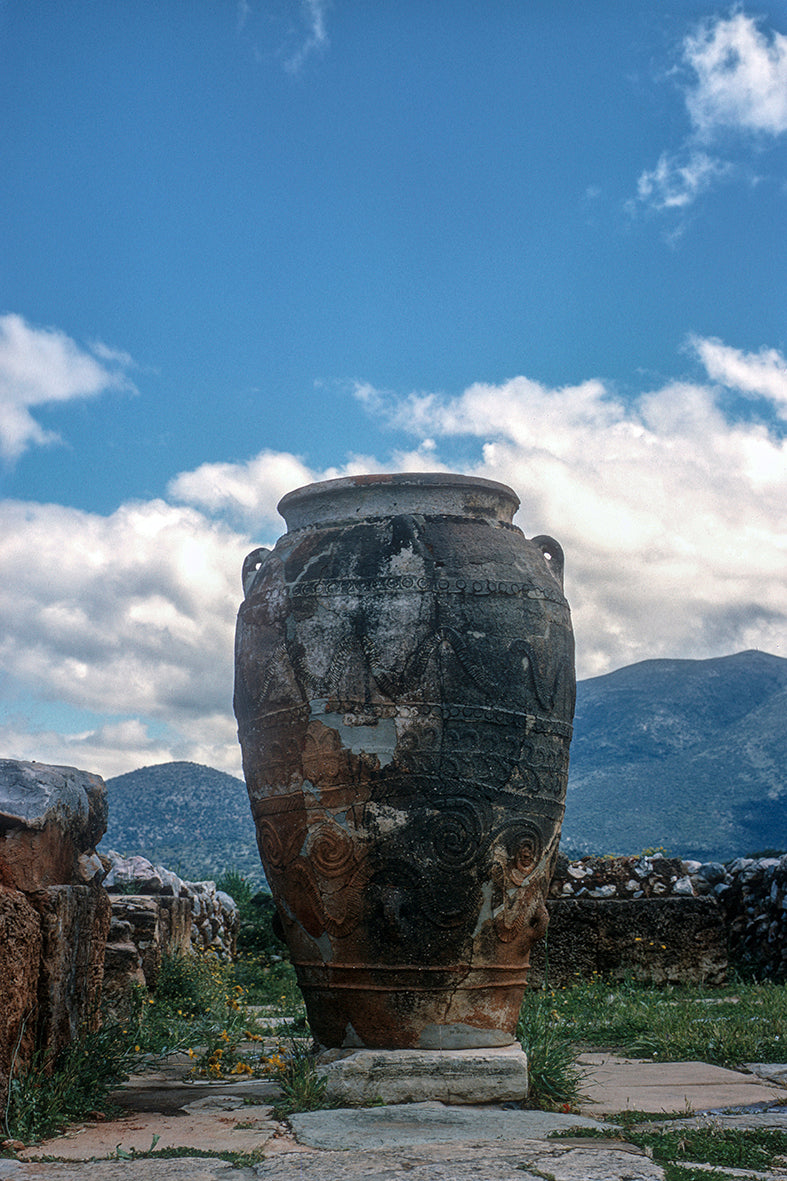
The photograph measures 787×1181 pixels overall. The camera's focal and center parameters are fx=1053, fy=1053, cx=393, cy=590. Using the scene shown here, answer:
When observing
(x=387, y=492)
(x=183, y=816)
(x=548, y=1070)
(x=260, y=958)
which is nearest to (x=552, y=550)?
(x=387, y=492)

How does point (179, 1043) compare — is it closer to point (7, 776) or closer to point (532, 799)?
point (7, 776)

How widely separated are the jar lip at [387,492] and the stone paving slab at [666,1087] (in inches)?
79.1

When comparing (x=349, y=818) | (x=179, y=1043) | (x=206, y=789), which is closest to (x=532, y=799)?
(x=349, y=818)

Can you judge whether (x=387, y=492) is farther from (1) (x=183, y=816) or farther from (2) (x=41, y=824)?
(1) (x=183, y=816)

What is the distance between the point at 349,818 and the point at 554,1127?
41.5 inches

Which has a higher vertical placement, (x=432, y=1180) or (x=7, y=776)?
(x=7, y=776)

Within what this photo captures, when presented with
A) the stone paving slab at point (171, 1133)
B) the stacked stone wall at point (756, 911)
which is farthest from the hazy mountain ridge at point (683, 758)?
the stone paving slab at point (171, 1133)

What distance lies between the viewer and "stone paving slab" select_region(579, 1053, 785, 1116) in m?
3.30

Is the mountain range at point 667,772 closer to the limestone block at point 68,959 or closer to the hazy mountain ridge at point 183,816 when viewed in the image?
the hazy mountain ridge at point 183,816

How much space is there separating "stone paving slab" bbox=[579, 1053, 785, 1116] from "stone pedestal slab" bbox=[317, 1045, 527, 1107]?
0.88 feet

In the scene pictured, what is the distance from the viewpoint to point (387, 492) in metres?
3.74

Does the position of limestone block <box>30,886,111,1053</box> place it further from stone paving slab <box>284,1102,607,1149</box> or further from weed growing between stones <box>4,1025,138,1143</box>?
stone paving slab <box>284,1102,607,1149</box>

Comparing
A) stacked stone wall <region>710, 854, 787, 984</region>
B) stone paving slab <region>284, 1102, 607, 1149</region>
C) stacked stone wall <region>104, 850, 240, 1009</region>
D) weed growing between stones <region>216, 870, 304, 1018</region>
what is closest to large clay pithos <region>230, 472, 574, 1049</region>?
stone paving slab <region>284, 1102, 607, 1149</region>

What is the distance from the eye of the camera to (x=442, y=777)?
3.33 m
